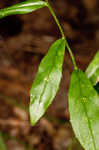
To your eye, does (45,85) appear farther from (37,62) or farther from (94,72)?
(37,62)

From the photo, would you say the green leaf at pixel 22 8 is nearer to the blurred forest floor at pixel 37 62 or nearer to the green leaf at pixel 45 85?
the green leaf at pixel 45 85

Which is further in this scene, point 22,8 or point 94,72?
point 94,72

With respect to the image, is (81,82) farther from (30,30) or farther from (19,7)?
(30,30)

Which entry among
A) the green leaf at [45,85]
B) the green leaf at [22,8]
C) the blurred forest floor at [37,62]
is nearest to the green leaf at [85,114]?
the green leaf at [45,85]

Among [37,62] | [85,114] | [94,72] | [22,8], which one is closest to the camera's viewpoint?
[85,114]

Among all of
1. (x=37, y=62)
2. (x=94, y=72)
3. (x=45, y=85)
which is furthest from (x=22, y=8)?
(x=37, y=62)

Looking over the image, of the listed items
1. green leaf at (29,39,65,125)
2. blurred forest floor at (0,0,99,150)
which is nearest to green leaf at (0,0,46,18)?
green leaf at (29,39,65,125)
